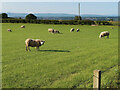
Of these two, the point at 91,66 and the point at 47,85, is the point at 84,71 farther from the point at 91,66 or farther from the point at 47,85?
the point at 47,85

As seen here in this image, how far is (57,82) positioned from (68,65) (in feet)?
9.04

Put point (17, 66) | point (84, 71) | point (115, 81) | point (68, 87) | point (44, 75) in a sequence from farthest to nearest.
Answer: point (17, 66) < point (84, 71) < point (44, 75) < point (115, 81) < point (68, 87)

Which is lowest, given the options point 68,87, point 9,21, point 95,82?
point 68,87

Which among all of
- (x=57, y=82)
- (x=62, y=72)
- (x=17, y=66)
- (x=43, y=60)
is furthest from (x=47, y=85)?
(x=43, y=60)

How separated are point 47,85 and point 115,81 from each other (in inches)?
117

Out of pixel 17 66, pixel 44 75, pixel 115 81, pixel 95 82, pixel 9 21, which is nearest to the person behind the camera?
pixel 95 82

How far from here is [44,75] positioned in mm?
8117

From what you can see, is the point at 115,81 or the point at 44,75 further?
the point at 44,75

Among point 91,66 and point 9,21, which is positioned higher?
point 9,21

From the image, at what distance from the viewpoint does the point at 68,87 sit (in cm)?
676

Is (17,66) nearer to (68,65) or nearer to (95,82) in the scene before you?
(68,65)

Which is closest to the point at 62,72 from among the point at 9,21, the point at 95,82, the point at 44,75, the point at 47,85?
the point at 44,75

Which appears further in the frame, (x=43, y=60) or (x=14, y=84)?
(x=43, y=60)

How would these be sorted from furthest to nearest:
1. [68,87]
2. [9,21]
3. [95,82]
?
[9,21], [68,87], [95,82]
